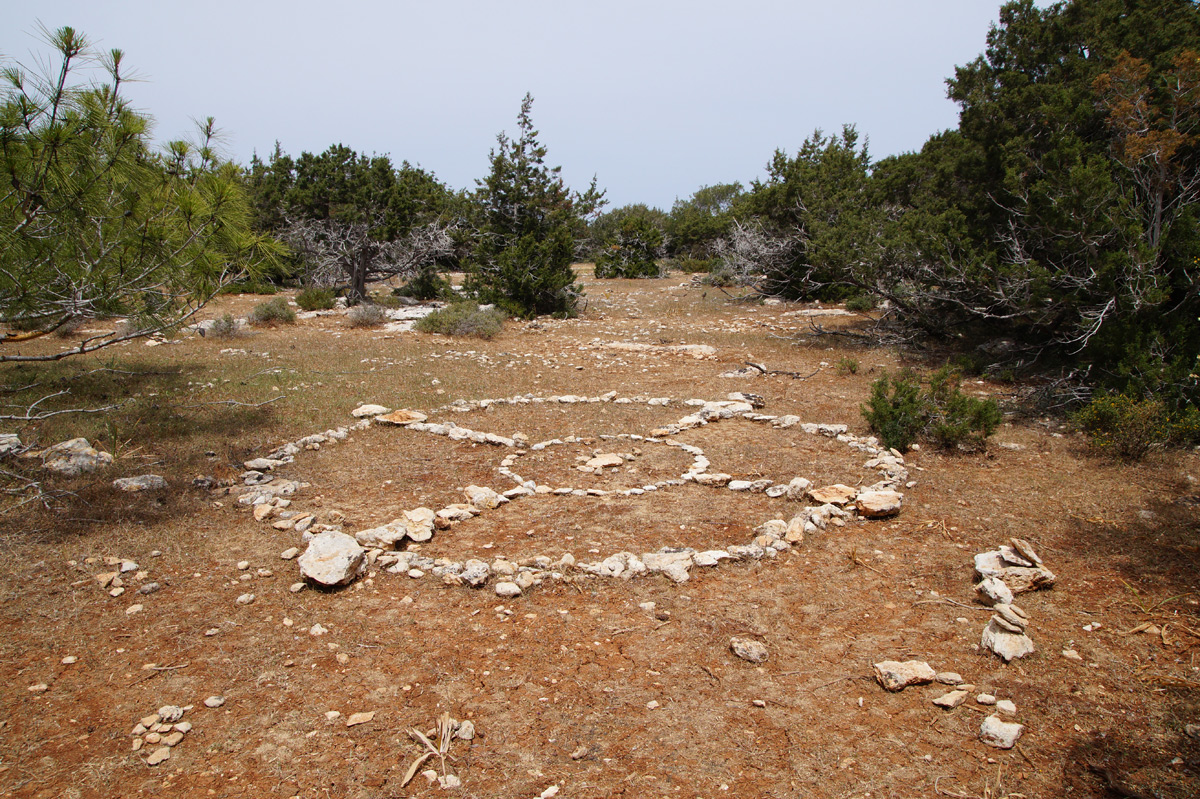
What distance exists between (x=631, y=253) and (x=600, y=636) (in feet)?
87.4

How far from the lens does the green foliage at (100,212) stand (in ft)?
15.6

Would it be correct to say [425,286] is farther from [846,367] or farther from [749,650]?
[749,650]

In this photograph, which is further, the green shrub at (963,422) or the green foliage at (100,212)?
the green shrub at (963,422)

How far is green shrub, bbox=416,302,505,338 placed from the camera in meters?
14.1

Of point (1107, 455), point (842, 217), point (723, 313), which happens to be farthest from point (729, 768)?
point (723, 313)

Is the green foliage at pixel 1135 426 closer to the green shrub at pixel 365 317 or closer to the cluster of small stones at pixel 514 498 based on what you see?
the cluster of small stones at pixel 514 498

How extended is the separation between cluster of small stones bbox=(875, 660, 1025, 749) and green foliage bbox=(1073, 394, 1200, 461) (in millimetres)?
4651

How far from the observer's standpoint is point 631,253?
2927 centimetres

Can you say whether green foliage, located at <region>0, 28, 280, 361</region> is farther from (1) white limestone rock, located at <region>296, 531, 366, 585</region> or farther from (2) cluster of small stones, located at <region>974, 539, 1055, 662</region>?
(2) cluster of small stones, located at <region>974, 539, 1055, 662</region>

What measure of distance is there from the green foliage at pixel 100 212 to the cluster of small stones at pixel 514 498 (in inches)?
73.8

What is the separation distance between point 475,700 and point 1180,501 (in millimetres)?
6088

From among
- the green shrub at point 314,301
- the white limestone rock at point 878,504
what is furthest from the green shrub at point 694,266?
the white limestone rock at point 878,504

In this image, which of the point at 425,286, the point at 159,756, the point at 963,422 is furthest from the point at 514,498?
the point at 425,286

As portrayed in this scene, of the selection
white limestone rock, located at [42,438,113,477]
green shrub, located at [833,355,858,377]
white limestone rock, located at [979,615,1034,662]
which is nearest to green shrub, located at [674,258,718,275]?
green shrub, located at [833,355,858,377]
